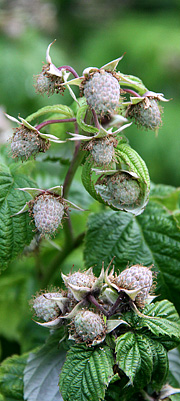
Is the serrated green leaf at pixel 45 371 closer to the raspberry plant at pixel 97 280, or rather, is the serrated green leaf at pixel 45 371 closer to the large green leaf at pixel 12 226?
the raspberry plant at pixel 97 280

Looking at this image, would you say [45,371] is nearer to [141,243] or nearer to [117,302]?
[117,302]

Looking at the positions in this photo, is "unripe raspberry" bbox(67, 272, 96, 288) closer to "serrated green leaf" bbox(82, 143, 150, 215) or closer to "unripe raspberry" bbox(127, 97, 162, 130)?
"serrated green leaf" bbox(82, 143, 150, 215)

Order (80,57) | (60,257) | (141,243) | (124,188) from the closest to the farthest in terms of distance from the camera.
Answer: (124,188) < (141,243) < (60,257) < (80,57)

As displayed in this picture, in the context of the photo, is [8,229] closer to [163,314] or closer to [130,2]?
[163,314]

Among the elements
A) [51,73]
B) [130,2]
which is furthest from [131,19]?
[51,73]

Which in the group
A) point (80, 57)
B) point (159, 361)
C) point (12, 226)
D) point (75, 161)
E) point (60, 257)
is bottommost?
point (80, 57)

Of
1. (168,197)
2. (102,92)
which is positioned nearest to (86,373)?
(102,92)
